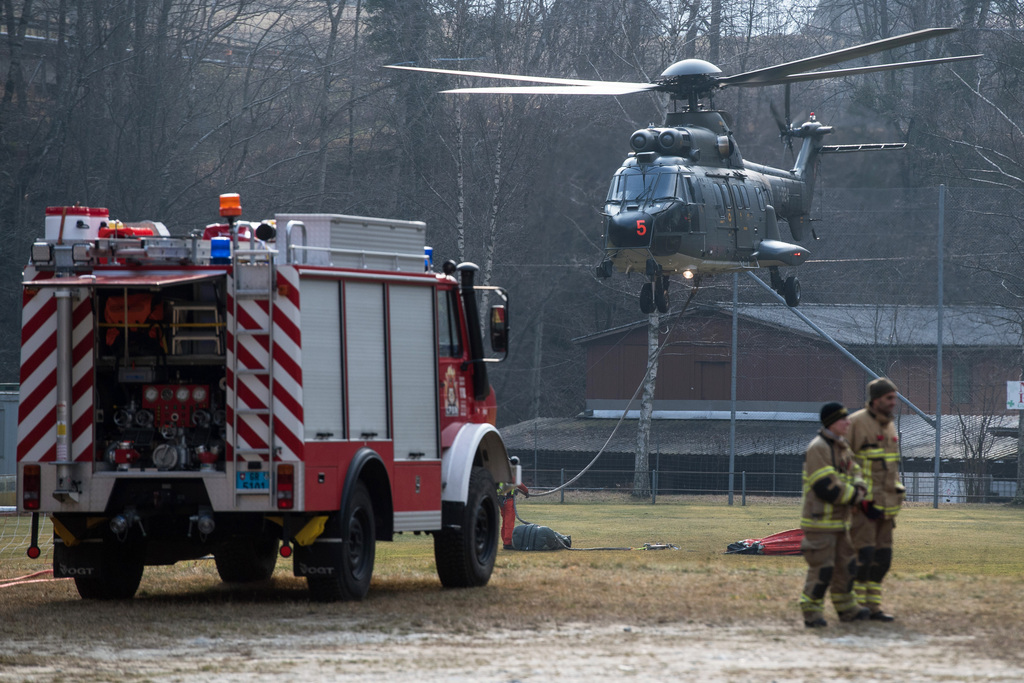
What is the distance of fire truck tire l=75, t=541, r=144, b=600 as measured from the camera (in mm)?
11711

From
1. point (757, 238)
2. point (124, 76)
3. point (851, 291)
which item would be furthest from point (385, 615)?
point (851, 291)

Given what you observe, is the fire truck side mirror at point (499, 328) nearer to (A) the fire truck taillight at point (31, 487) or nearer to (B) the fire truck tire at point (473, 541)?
(B) the fire truck tire at point (473, 541)

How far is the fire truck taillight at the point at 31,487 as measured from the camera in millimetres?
11070

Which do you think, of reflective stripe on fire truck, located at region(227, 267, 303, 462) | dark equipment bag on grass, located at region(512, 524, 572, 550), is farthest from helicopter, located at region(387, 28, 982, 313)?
reflective stripe on fire truck, located at region(227, 267, 303, 462)

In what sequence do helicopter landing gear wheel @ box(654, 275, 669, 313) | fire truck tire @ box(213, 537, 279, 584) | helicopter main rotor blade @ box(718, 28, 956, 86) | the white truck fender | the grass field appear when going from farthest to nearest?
helicopter landing gear wheel @ box(654, 275, 669, 313) → helicopter main rotor blade @ box(718, 28, 956, 86) → fire truck tire @ box(213, 537, 279, 584) → the white truck fender → the grass field

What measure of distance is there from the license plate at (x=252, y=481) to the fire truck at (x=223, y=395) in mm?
15

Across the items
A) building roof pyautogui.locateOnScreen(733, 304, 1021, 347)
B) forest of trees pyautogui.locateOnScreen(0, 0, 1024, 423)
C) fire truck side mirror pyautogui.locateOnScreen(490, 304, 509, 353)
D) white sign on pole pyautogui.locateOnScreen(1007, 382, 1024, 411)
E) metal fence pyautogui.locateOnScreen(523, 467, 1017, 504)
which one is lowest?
metal fence pyautogui.locateOnScreen(523, 467, 1017, 504)

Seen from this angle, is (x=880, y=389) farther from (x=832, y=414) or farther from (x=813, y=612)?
(x=813, y=612)

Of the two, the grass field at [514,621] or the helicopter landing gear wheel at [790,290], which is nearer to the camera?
the grass field at [514,621]

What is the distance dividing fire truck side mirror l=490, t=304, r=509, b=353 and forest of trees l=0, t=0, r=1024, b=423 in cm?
3370

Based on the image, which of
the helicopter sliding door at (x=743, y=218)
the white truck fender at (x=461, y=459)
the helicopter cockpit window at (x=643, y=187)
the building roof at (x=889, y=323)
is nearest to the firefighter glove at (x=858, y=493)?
Answer: the white truck fender at (x=461, y=459)

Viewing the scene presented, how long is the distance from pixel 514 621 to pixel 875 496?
109 inches

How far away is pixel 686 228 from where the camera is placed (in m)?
28.7

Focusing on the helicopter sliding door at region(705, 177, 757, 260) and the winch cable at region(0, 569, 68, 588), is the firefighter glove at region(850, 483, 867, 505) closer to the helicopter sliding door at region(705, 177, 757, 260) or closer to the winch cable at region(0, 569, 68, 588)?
the winch cable at region(0, 569, 68, 588)
